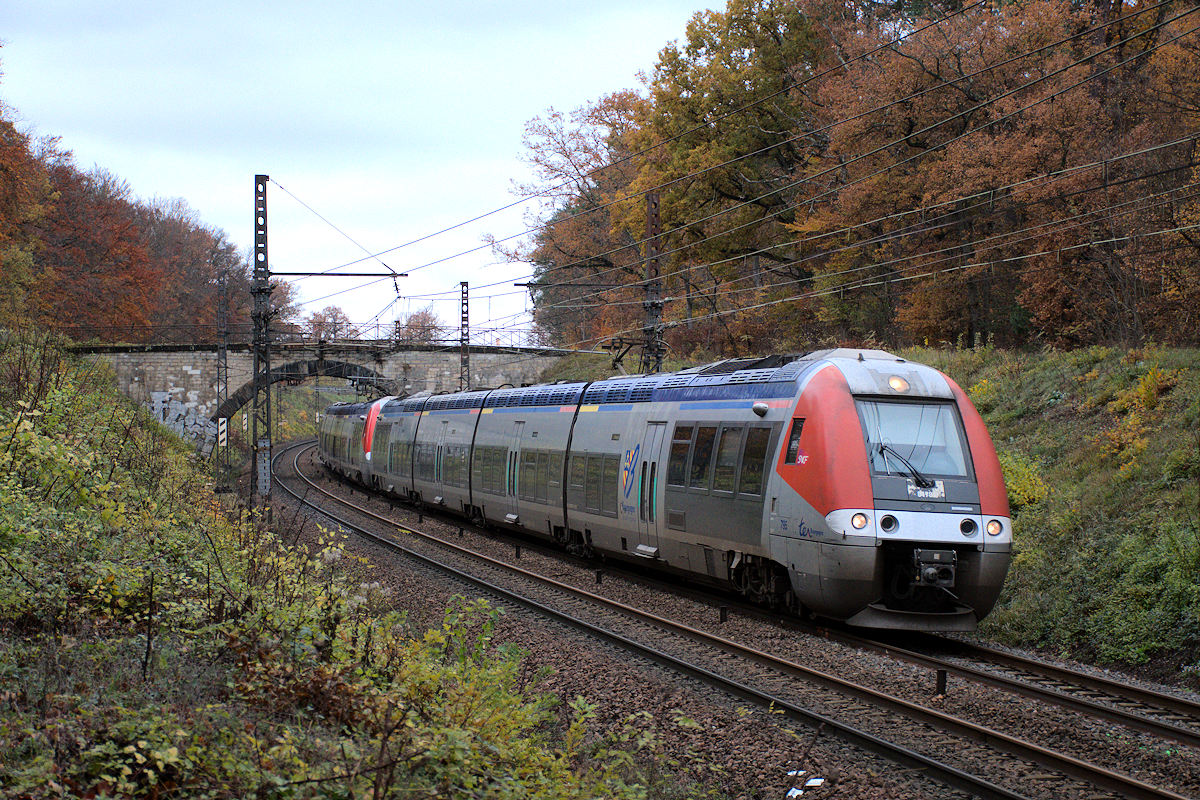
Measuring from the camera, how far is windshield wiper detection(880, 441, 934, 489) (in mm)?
9797

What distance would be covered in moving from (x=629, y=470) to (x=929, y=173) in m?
15.6

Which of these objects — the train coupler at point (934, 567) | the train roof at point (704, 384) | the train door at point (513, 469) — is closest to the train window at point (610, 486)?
the train roof at point (704, 384)

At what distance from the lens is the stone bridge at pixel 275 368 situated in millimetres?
46094

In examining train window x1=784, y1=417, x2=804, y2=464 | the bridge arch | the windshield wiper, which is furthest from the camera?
the bridge arch

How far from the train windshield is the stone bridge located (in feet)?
117

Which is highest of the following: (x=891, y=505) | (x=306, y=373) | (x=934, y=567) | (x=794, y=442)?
(x=306, y=373)

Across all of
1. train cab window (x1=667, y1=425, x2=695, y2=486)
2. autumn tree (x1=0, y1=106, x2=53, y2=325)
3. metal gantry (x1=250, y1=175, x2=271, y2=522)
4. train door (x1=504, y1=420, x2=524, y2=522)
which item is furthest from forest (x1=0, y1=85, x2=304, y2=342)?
train cab window (x1=667, y1=425, x2=695, y2=486)

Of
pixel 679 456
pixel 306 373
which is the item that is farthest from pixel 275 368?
pixel 679 456

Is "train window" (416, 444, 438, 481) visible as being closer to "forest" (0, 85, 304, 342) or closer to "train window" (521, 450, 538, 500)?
"train window" (521, 450, 538, 500)

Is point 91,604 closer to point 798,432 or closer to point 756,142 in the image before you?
point 798,432

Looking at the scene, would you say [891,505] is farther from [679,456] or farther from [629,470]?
[629,470]

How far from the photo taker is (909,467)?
9.91 meters

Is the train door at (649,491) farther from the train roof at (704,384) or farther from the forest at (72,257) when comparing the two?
the forest at (72,257)

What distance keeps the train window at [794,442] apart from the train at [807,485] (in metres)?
0.02
